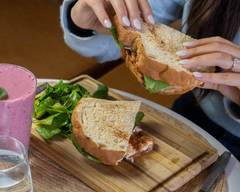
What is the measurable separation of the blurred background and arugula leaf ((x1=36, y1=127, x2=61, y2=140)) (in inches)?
33.6

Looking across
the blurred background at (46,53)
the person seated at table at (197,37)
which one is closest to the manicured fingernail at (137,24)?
the person seated at table at (197,37)

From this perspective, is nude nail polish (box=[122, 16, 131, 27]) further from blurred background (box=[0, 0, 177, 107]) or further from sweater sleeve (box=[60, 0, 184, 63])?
blurred background (box=[0, 0, 177, 107])

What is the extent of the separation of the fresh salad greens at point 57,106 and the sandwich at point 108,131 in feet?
0.14

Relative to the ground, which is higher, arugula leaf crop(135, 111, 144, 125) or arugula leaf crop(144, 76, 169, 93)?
arugula leaf crop(144, 76, 169, 93)

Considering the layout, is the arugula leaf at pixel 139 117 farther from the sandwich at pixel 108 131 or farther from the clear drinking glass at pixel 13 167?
the clear drinking glass at pixel 13 167

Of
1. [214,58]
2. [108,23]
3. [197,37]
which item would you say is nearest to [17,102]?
[108,23]

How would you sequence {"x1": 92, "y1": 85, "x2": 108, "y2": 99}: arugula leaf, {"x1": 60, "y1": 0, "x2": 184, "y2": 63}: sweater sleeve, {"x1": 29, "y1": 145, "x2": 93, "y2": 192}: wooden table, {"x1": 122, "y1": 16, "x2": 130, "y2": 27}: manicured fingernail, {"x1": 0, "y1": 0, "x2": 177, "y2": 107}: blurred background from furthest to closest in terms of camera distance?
{"x1": 0, "y1": 0, "x2": 177, "y2": 107}: blurred background → {"x1": 60, "y1": 0, "x2": 184, "y2": 63}: sweater sleeve → {"x1": 92, "y1": 85, "x2": 108, "y2": 99}: arugula leaf → {"x1": 122, "y1": 16, "x2": 130, "y2": 27}: manicured fingernail → {"x1": 29, "y1": 145, "x2": 93, "y2": 192}: wooden table

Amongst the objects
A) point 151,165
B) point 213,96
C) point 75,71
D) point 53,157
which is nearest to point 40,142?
point 53,157

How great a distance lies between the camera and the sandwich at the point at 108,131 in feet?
3.30

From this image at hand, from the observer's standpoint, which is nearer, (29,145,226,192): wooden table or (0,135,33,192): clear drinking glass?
(0,135,33,192): clear drinking glass

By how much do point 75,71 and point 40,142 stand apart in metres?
0.94

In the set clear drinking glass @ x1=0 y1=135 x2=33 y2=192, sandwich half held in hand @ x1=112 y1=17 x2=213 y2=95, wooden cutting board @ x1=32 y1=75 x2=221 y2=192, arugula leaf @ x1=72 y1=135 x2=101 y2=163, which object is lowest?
wooden cutting board @ x1=32 y1=75 x2=221 y2=192

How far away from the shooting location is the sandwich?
1005 mm

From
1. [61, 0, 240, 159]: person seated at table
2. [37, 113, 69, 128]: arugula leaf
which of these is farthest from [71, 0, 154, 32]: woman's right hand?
[37, 113, 69, 128]: arugula leaf
